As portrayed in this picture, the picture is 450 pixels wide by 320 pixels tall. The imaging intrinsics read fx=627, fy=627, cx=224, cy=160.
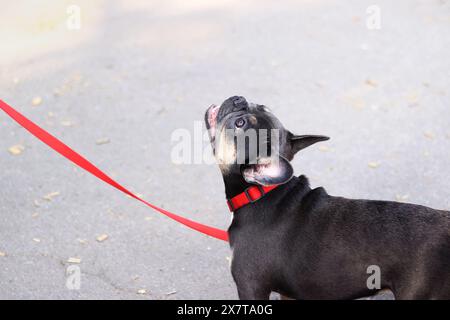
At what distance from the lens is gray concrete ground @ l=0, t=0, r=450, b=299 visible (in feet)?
19.6

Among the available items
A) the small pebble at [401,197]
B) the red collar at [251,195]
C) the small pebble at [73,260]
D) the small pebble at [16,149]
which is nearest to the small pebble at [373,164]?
the small pebble at [401,197]

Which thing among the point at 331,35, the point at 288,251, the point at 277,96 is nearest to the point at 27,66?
the point at 277,96

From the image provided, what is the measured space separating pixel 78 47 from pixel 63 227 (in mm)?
4433

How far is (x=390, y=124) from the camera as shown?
25.8ft

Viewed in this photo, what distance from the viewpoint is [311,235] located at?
440 centimetres

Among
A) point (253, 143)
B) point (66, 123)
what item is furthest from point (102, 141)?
point (253, 143)

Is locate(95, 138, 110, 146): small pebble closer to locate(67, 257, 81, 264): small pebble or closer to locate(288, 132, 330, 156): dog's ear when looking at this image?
locate(67, 257, 81, 264): small pebble

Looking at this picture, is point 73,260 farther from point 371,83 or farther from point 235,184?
point 371,83

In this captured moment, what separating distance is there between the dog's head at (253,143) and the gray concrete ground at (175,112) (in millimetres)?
1501

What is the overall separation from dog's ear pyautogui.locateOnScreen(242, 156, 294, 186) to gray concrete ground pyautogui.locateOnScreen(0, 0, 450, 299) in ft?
5.01

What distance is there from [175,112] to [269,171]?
4.09 m

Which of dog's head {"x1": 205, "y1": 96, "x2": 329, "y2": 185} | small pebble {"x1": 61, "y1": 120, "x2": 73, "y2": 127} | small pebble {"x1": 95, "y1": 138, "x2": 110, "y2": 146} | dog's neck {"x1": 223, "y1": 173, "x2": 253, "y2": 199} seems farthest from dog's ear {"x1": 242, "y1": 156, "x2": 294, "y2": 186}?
small pebble {"x1": 61, "y1": 120, "x2": 73, "y2": 127}
